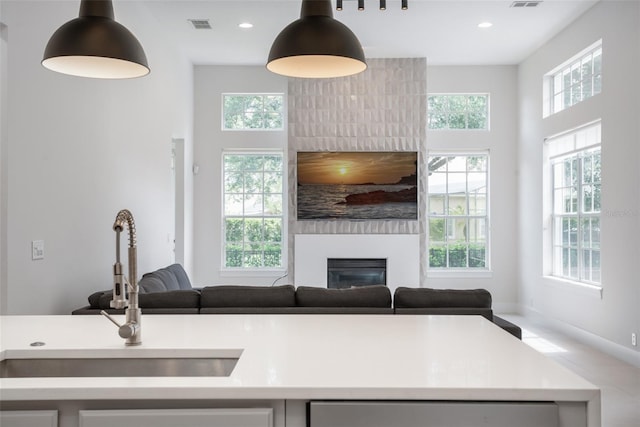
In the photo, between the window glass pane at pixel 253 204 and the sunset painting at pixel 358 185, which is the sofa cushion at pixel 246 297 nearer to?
the sunset painting at pixel 358 185

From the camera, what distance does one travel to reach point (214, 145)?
8.05 meters

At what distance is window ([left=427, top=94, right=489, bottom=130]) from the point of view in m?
8.05

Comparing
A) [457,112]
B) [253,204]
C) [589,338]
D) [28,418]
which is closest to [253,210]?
[253,204]

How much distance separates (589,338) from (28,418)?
18.1 feet

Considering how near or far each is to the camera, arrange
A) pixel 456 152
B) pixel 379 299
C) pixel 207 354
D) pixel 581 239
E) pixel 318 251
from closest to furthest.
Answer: pixel 207 354 → pixel 379 299 → pixel 581 239 → pixel 318 251 → pixel 456 152

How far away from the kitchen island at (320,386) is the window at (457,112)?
6599mm

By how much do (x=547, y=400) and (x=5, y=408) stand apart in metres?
1.26

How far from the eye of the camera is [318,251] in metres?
7.46

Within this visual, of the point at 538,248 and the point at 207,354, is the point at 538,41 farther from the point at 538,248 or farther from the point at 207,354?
the point at 207,354

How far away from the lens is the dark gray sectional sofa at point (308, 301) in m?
3.36

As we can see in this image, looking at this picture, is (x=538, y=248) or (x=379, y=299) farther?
(x=538, y=248)

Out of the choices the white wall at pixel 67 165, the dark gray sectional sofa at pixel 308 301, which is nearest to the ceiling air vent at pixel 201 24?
the white wall at pixel 67 165

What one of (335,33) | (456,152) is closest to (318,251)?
(456,152)

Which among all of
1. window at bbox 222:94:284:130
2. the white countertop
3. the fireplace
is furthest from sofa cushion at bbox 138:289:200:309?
window at bbox 222:94:284:130
